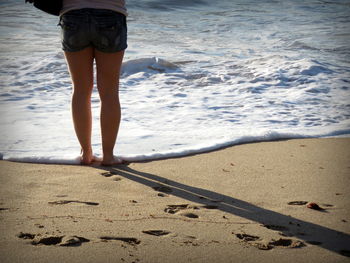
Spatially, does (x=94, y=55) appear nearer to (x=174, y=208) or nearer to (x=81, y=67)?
(x=81, y=67)

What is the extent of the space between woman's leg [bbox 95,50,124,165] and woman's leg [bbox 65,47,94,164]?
0.07 meters

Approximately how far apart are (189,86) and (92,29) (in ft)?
11.1

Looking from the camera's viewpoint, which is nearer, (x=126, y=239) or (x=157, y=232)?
(x=126, y=239)

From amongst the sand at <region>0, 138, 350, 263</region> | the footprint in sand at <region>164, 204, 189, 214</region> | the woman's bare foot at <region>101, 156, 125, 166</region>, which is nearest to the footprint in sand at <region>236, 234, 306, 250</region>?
the sand at <region>0, 138, 350, 263</region>

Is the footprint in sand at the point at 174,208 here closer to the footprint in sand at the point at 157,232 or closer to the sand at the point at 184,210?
the sand at the point at 184,210

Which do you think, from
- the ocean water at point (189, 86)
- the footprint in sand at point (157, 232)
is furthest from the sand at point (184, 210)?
the ocean water at point (189, 86)

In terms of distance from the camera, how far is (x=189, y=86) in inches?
266

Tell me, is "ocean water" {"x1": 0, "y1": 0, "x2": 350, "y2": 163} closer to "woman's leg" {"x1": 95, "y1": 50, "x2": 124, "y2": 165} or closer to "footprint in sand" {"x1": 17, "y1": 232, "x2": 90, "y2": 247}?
"woman's leg" {"x1": 95, "y1": 50, "x2": 124, "y2": 165}

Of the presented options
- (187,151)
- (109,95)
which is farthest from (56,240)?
(187,151)

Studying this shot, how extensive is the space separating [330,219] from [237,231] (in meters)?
0.52

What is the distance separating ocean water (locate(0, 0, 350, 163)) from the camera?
177 inches

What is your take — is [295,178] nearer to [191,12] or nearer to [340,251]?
[340,251]

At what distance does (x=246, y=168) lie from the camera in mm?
3689

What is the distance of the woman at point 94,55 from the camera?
345 centimetres
